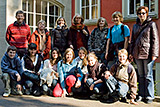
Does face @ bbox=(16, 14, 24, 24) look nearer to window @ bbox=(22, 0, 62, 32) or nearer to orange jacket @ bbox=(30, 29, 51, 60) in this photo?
orange jacket @ bbox=(30, 29, 51, 60)

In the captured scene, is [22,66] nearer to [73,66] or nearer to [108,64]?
[73,66]

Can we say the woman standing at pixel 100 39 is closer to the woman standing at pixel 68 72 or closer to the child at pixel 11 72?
the woman standing at pixel 68 72

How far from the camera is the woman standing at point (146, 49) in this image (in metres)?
4.96

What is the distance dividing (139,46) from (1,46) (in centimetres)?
637

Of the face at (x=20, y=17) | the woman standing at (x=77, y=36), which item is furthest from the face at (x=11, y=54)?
the woman standing at (x=77, y=36)

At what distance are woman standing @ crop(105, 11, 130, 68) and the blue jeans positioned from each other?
2.11ft

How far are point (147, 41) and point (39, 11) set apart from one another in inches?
268

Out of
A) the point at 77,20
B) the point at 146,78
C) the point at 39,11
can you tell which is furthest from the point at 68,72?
the point at 39,11

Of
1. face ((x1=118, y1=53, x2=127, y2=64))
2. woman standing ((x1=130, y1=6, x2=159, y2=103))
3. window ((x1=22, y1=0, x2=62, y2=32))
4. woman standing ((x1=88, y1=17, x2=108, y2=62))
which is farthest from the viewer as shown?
window ((x1=22, y1=0, x2=62, y2=32))

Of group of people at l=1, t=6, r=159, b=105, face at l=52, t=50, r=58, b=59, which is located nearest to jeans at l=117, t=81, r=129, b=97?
group of people at l=1, t=6, r=159, b=105

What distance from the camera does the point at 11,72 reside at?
562cm

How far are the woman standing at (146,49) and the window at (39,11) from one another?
6328mm

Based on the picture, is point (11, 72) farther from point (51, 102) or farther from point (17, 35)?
point (17, 35)

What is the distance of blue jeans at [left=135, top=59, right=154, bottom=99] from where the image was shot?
16.5ft
